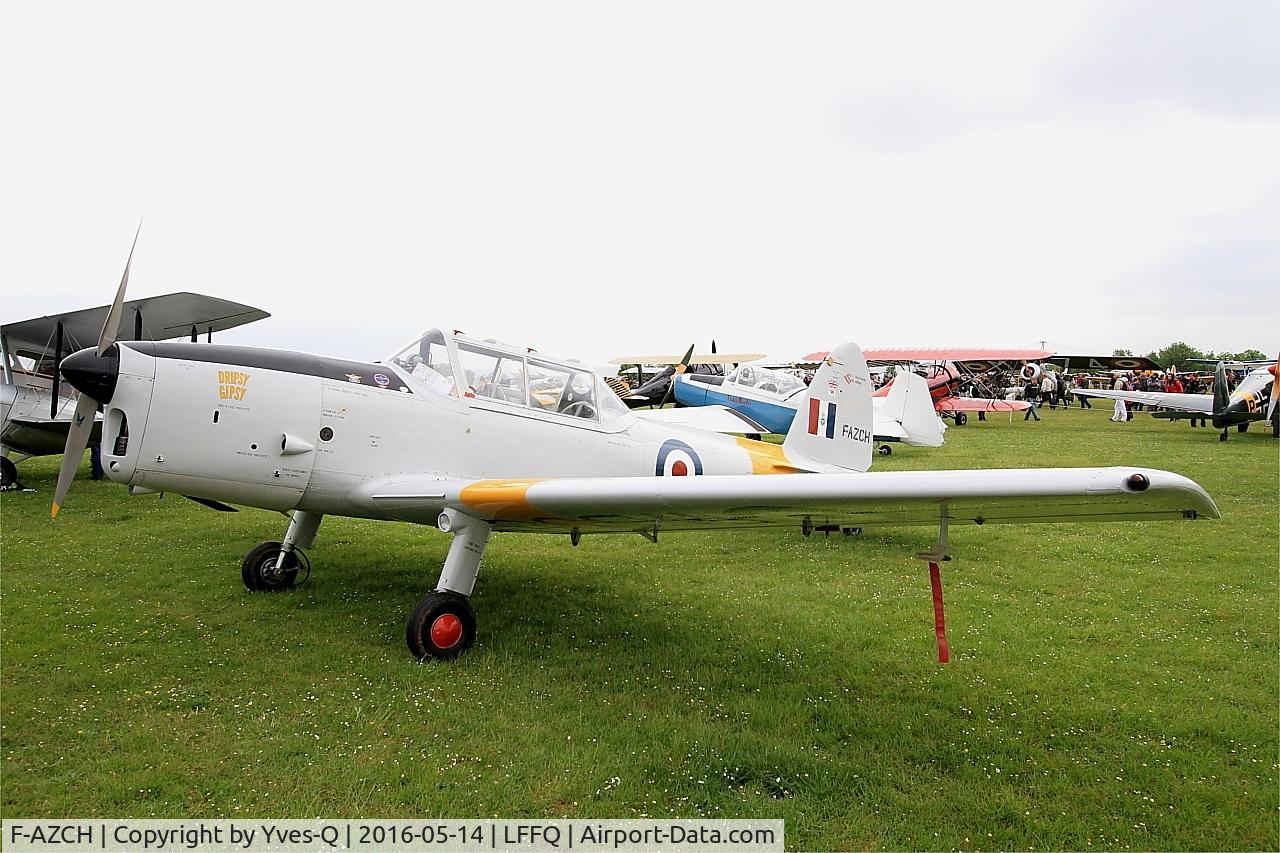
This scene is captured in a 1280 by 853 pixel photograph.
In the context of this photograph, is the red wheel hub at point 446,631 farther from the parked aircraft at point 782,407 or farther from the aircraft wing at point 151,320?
the parked aircraft at point 782,407

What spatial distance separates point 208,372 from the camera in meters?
4.40

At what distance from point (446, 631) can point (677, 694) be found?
1.49m

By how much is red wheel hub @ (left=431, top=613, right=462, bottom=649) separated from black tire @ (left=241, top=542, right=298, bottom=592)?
2.22 metres

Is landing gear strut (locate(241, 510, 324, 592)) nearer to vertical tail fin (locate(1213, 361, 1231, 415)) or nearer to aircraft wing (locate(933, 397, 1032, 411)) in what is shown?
vertical tail fin (locate(1213, 361, 1231, 415))

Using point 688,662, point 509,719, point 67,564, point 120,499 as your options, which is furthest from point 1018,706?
point 120,499

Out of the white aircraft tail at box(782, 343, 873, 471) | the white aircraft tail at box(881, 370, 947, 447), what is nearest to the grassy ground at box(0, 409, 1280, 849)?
the white aircraft tail at box(782, 343, 873, 471)

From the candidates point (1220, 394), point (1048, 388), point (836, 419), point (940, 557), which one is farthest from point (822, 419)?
point (1048, 388)

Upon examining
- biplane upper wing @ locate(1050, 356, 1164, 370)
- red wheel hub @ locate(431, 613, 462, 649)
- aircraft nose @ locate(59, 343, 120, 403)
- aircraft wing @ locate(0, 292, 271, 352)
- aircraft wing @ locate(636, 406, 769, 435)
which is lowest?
red wheel hub @ locate(431, 613, 462, 649)

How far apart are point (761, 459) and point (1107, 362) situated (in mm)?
58620

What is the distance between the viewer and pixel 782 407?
53.8 feet

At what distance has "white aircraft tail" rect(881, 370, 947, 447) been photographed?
51.3 ft

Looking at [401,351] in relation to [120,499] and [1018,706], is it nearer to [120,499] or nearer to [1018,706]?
[1018,706]

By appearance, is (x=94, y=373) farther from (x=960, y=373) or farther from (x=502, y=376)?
(x=960, y=373)

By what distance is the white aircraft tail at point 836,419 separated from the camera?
7.10 m
